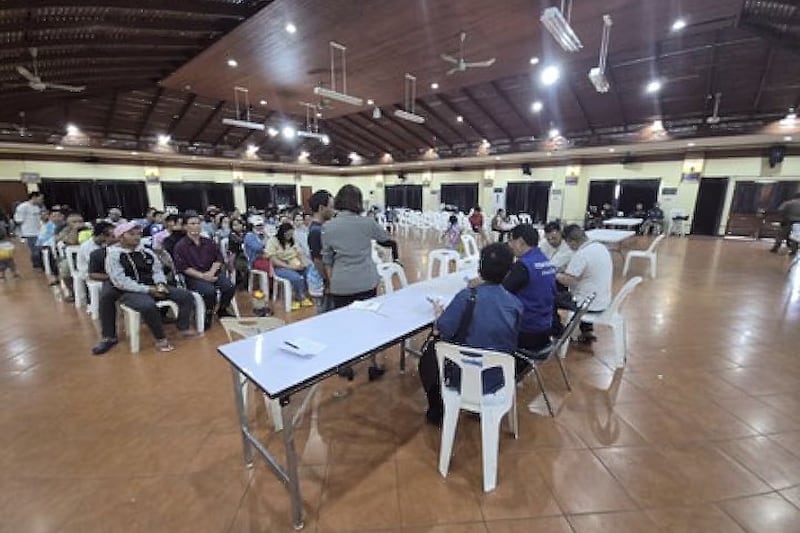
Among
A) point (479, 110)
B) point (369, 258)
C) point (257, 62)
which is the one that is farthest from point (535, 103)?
point (369, 258)

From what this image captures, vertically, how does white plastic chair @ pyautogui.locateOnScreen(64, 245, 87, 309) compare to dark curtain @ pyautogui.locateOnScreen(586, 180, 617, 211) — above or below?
below

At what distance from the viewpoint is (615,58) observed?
738 centimetres

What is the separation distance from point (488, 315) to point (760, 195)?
1428 centimetres

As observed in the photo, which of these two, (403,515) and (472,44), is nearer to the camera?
(403,515)

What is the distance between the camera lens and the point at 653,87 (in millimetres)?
8141

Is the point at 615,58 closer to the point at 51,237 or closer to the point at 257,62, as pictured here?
the point at 257,62

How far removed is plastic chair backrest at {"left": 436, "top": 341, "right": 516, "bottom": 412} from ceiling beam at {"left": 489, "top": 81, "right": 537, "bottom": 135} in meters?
9.14

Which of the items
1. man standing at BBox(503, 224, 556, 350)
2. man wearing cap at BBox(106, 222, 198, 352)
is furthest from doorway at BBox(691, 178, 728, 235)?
man wearing cap at BBox(106, 222, 198, 352)

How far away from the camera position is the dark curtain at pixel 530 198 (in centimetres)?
1423

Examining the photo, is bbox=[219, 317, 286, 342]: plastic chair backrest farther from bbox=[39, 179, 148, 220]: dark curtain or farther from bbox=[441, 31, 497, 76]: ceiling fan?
bbox=[39, 179, 148, 220]: dark curtain

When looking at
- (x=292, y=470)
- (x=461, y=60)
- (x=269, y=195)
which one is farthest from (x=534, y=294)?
(x=269, y=195)

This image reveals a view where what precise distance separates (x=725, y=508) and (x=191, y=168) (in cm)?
1737

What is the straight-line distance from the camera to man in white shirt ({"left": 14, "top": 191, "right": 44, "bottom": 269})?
248 inches

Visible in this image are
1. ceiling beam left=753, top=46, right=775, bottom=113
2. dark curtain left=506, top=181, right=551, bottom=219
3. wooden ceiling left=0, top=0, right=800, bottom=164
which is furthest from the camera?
dark curtain left=506, top=181, right=551, bottom=219
